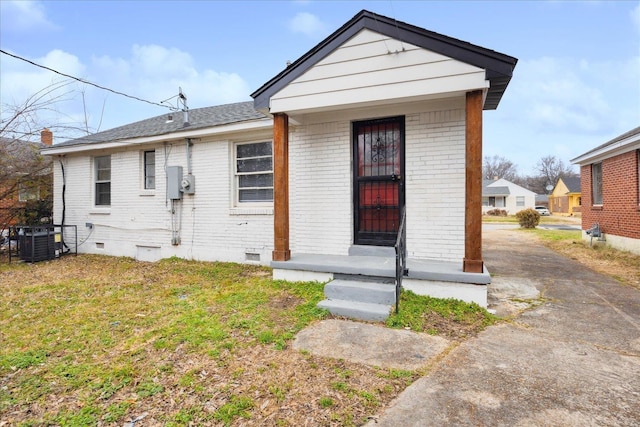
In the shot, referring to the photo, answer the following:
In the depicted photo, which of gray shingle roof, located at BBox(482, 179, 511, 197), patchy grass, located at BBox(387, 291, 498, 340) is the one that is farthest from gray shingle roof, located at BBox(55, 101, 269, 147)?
gray shingle roof, located at BBox(482, 179, 511, 197)

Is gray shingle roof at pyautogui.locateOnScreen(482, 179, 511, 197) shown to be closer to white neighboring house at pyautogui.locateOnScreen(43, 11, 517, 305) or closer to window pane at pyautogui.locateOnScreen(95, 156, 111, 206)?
white neighboring house at pyautogui.locateOnScreen(43, 11, 517, 305)

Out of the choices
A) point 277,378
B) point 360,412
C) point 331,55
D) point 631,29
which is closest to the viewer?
point 360,412

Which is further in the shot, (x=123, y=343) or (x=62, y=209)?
(x=62, y=209)

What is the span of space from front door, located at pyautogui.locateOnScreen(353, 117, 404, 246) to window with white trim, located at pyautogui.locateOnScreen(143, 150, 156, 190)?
563cm

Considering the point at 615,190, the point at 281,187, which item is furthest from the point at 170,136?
the point at 615,190

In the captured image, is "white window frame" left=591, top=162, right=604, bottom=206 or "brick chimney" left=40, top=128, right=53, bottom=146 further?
"white window frame" left=591, top=162, right=604, bottom=206

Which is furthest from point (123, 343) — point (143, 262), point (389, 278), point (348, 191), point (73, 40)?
point (73, 40)

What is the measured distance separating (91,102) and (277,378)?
→ 12671 mm

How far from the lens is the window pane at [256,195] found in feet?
23.7

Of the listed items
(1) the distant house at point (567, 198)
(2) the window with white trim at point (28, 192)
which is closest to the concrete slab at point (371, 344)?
(2) the window with white trim at point (28, 192)

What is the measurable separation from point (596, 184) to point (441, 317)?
1117 cm

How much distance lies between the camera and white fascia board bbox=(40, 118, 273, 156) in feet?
22.2

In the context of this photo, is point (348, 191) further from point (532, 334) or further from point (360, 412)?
point (360, 412)

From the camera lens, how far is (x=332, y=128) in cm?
597
